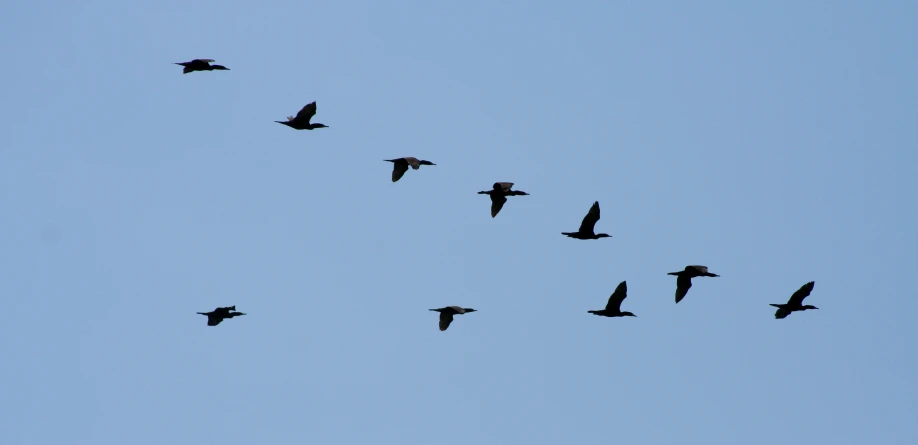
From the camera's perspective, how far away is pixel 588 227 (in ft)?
205

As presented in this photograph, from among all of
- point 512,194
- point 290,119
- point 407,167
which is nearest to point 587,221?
point 512,194

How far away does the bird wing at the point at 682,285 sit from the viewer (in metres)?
61.4

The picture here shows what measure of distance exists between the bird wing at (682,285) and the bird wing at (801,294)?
5.54 metres

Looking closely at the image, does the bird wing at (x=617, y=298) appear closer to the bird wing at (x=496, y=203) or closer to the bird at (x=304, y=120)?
the bird wing at (x=496, y=203)

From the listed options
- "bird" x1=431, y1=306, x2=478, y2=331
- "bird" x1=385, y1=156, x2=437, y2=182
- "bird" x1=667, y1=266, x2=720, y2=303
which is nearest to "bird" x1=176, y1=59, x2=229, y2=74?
"bird" x1=385, y1=156, x2=437, y2=182

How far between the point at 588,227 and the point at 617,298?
→ 289 centimetres

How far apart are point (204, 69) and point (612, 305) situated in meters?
17.6

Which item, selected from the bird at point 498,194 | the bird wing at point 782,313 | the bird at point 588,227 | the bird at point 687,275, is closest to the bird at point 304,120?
the bird at point 498,194

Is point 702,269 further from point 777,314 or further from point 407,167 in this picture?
point 407,167

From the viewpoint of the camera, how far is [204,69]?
201 feet

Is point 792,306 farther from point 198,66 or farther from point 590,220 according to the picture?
point 198,66

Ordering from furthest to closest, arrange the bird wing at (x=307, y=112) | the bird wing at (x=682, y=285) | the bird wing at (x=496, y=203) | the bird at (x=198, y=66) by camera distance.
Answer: the bird wing at (x=496, y=203), the bird wing at (x=307, y=112), the bird wing at (x=682, y=285), the bird at (x=198, y=66)

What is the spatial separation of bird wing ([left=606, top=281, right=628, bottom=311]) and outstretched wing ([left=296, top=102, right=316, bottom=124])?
520 inches

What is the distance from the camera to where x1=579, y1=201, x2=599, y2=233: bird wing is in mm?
61500
